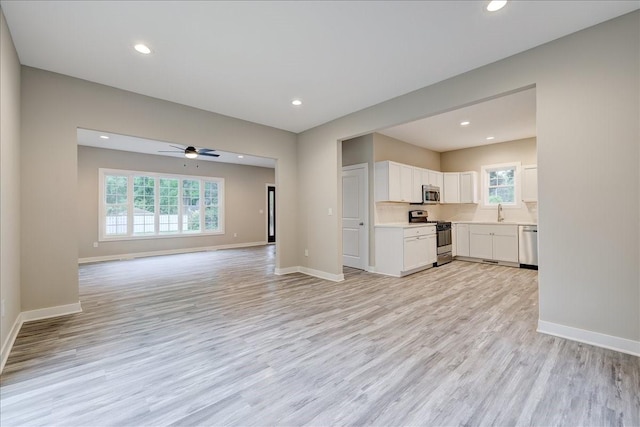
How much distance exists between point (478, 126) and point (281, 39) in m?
4.19

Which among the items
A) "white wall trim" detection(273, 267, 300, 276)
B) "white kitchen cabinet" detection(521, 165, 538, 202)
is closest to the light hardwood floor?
"white wall trim" detection(273, 267, 300, 276)

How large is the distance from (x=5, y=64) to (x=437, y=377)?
4.19 metres

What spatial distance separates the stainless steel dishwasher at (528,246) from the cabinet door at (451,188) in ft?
5.21

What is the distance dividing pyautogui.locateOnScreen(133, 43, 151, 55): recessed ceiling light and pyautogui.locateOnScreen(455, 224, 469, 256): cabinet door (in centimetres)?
655

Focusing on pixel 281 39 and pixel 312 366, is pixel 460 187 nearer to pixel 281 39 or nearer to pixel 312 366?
pixel 281 39

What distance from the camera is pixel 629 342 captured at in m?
2.25

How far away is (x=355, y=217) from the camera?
5742 millimetres

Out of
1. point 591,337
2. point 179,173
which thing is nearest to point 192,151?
point 179,173

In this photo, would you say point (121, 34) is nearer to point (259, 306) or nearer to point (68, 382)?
point (68, 382)

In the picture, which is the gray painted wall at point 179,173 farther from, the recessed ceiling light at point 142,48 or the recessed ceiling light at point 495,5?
the recessed ceiling light at point 495,5

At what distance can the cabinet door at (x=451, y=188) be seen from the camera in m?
6.87

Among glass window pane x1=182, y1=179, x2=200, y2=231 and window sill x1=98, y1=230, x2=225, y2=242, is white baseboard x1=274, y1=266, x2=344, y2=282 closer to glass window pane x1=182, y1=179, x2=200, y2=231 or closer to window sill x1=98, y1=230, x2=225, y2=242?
window sill x1=98, y1=230, x2=225, y2=242

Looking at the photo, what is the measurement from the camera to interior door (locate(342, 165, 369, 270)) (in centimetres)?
557

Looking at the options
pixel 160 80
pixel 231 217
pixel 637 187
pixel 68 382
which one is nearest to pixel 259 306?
pixel 68 382
